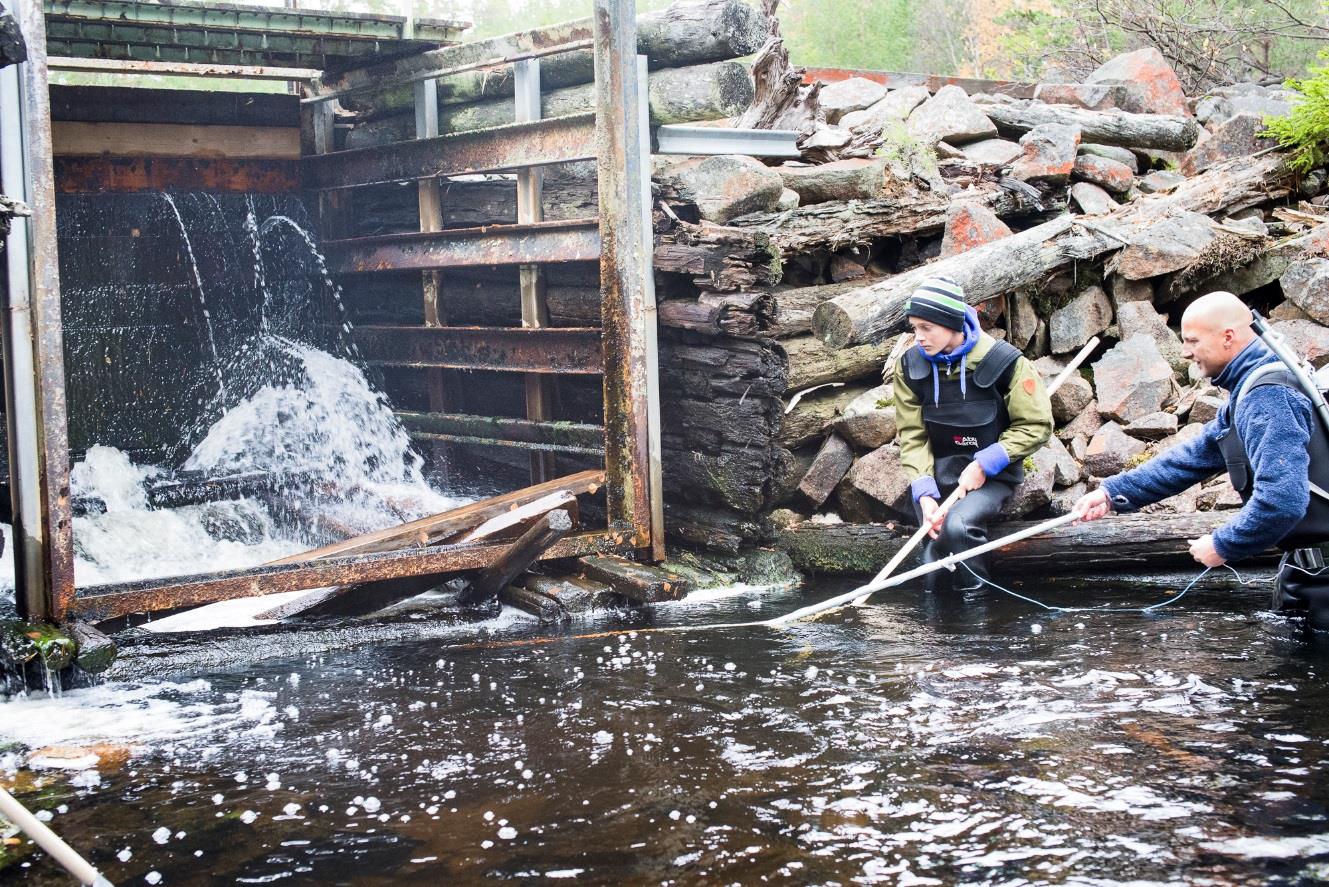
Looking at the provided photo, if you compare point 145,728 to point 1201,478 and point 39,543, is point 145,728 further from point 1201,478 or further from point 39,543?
point 1201,478

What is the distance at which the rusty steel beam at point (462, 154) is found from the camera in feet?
28.2

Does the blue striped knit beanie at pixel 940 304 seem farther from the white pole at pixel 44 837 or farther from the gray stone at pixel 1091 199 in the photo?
the white pole at pixel 44 837

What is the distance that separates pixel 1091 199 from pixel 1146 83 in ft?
12.4

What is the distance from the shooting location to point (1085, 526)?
8.24 metres

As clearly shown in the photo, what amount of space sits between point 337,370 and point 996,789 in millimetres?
8273

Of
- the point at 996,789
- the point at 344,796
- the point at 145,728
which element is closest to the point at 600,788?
the point at 344,796

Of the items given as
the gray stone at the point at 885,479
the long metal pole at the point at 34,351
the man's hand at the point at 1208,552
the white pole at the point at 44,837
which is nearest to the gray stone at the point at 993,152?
the gray stone at the point at 885,479

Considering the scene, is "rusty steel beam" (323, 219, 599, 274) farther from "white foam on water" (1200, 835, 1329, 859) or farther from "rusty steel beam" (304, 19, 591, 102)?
"white foam on water" (1200, 835, 1329, 859)

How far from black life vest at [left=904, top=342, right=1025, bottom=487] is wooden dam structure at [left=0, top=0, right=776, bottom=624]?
5.93 feet

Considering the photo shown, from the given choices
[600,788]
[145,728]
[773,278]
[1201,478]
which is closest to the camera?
[600,788]

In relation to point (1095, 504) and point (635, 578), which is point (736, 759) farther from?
point (635, 578)

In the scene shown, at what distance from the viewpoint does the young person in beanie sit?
7617 millimetres

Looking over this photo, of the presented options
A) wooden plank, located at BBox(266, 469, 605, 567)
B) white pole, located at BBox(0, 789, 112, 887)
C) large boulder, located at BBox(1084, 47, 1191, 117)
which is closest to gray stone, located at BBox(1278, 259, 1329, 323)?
large boulder, located at BBox(1084, 47, 1191, 117)

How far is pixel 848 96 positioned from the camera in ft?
44.9
